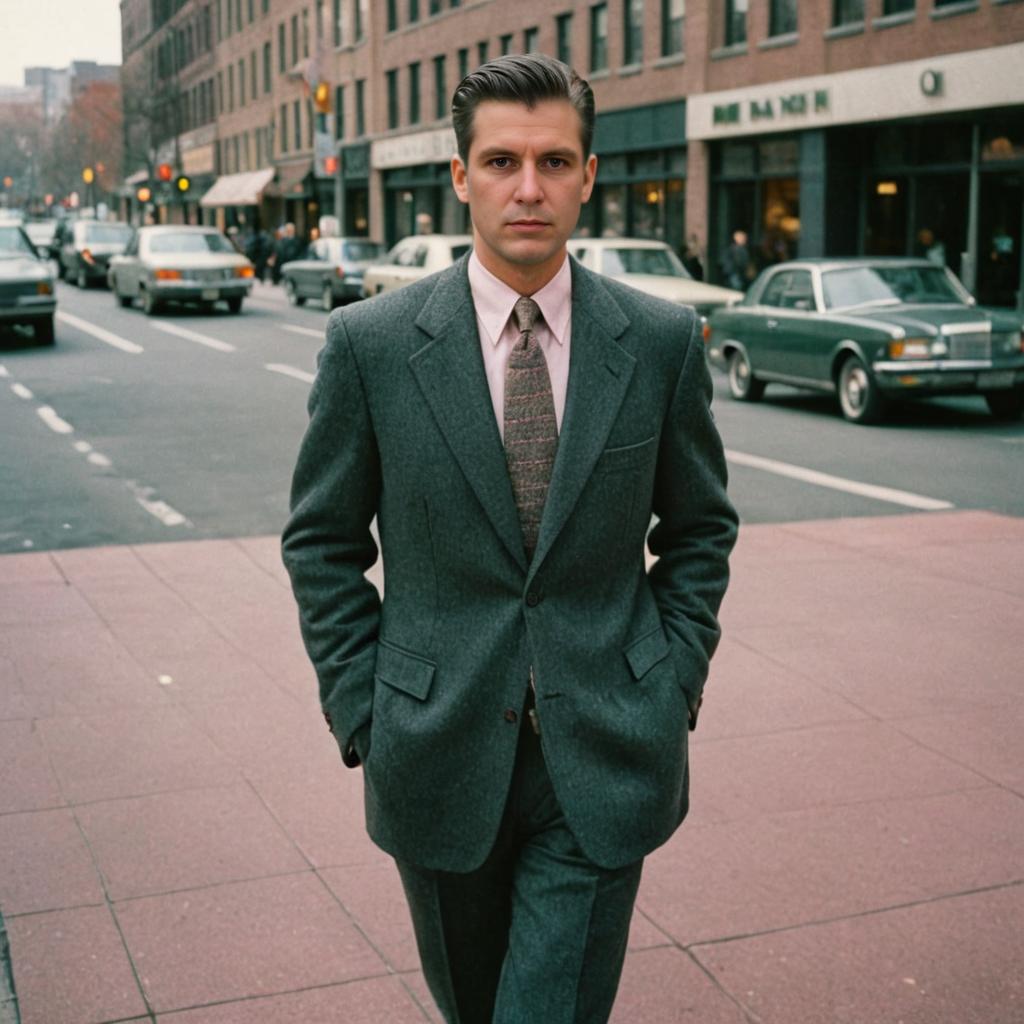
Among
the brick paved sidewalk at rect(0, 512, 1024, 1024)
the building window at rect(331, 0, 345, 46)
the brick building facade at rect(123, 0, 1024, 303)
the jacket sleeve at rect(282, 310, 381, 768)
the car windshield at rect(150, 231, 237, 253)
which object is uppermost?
the building window at rect(331, 0, 345, 46)

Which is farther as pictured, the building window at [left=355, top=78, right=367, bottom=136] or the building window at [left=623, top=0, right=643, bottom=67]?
the building window at [left=355, top=78, right=367, bottom=136]

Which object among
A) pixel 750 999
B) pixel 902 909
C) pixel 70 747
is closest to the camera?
pixel 750 999

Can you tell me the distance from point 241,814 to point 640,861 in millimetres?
2395

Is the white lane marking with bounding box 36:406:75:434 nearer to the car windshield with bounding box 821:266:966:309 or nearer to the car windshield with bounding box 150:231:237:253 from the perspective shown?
the car windshield with bounding box 821:266:966:309

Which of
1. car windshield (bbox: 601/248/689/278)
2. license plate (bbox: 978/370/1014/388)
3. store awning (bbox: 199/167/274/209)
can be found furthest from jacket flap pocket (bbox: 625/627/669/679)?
store awning (bbox: 199/167/274/209)

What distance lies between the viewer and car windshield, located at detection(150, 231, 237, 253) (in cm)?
3061

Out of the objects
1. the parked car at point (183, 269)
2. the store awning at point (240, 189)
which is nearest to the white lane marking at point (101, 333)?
the parked car at point (183, 269)

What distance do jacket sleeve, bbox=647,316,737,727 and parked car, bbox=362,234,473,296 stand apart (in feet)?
74.1

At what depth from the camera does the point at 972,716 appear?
566cm

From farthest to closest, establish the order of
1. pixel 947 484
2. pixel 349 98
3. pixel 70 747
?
1. pixel 349 98
2. pixel 947 484
3. pixel 70 747

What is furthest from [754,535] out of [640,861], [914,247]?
[914,247]

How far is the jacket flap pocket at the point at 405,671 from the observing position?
246 cm

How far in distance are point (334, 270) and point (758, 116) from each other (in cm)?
894

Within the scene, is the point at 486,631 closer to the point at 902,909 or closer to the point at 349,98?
the point at 902,909
